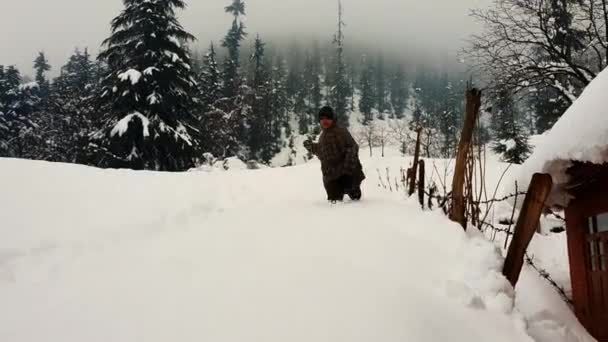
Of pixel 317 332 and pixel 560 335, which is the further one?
pixel 560 335

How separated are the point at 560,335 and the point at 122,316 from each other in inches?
Answer: 111

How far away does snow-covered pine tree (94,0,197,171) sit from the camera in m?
16.1

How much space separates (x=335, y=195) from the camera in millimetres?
6523

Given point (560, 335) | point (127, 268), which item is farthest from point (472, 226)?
point (127, 268)

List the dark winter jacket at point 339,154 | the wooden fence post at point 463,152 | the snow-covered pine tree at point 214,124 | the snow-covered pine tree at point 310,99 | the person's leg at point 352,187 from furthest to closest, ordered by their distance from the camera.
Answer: the snow-covered pine tree at point 310,99 → the snow-covered pine tree at point 214,124 → the person's leg at point 352,187 → the dark winter jacket at point 339,154 → the wooden fence post at point 463,152

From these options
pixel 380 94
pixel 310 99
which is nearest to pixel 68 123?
pixel 310 99

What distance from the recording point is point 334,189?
6504 millimetres

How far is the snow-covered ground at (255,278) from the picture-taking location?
2.12 meters

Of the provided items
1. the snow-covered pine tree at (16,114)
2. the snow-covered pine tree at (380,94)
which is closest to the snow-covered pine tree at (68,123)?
the snow-covered pine tree at (16,114)

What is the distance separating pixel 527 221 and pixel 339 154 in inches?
138

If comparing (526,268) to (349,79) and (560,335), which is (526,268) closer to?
(560,335)

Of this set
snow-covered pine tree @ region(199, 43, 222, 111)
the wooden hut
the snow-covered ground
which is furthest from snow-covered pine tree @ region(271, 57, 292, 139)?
the wooden hut

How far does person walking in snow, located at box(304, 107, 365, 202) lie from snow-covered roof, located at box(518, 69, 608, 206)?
10.4 ft

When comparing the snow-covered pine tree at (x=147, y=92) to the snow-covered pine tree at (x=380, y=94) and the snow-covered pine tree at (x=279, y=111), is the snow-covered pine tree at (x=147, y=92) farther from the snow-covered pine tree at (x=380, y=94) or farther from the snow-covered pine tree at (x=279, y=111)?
the snow-covered pine tree at (x=380, y=94)
